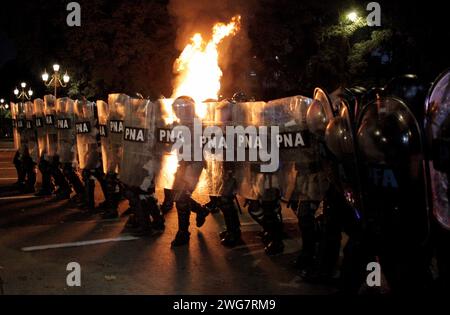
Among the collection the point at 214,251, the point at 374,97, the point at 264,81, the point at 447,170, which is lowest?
the point at 214,251

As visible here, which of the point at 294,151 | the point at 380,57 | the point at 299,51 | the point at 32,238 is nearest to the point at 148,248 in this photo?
the point at 32,238

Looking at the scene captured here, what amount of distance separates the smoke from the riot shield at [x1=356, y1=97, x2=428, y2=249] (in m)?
13.9

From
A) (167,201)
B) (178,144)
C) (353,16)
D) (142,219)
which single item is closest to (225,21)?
(353,16)

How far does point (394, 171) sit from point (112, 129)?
18.3 ft

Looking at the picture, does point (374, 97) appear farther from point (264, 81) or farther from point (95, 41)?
point (264, 81)

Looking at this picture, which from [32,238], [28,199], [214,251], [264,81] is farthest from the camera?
[264,81]

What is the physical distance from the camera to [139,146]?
24.2ft

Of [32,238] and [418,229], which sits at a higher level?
[418,229]

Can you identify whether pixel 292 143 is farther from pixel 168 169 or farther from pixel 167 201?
pixel 167 201

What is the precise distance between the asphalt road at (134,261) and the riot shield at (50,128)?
2122 millimetres

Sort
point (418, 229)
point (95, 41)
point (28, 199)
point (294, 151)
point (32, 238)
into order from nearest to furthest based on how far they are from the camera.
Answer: point (418, 229) → point (294, 151) → point (32, 238) → point (28, 199) → point (95, 41)

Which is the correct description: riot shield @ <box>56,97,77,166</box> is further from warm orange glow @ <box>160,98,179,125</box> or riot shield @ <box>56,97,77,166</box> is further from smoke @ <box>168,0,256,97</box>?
smoke @ <box>168,0,256,97</box>
